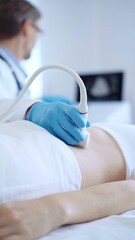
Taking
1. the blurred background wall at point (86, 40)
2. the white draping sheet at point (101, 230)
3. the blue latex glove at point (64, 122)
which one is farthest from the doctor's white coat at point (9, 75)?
the blurred background wall at point (86, 40)

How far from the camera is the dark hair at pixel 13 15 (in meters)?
1.46

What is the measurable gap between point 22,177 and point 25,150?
57 mm

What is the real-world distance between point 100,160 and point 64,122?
0.13 m

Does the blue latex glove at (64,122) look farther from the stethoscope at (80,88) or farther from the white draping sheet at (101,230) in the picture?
the white draping sheet at (101,230)

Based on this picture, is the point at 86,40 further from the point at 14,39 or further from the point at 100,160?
the point at 100,160

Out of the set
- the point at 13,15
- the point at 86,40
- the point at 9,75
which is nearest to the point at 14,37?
the point at 13,15

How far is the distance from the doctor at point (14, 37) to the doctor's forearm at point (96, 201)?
0.88 m

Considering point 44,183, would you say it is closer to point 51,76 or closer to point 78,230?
point 78,230

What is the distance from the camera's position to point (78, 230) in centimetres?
50

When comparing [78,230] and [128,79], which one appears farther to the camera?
[128,79]

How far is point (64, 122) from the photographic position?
66 centimetres

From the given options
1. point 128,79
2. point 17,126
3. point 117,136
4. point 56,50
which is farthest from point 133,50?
point 17,126

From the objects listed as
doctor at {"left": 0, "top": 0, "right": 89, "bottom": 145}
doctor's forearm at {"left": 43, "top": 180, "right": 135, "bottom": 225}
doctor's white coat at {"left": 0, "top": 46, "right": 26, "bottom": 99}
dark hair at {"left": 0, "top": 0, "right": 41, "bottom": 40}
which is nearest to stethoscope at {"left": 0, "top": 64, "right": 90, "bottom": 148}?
doctor's forearm at {"left": 43, "top": 180, "right": 135, "bottom": 225}

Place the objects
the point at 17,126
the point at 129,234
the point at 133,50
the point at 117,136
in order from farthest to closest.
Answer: the point at 133,50 < the point at 117,136 < the point at 17,126 < the point at 129,234
